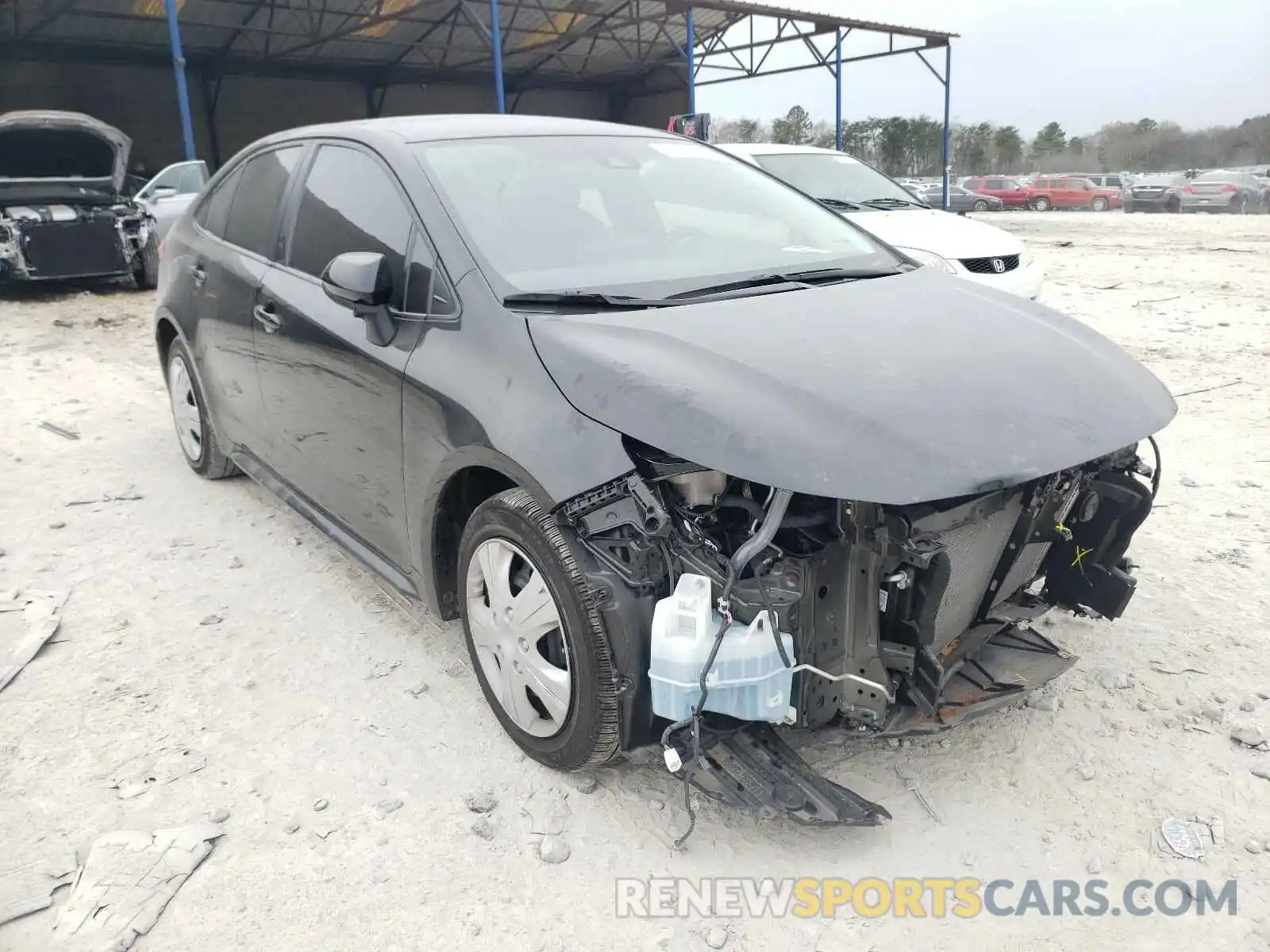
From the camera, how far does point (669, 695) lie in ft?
6.79

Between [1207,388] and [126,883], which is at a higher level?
[1207,388]

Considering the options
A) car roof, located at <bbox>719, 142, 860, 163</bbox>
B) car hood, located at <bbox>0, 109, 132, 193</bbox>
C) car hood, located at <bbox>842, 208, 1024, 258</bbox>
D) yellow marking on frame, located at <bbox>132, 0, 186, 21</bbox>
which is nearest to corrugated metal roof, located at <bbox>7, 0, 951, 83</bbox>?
yellow marking on frame, located at <bbox>132, 0, 186, 21</bbox>

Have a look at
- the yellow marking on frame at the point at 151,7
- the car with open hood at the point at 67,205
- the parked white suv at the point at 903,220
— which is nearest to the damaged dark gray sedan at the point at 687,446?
the parked white suv at the point at 903,220

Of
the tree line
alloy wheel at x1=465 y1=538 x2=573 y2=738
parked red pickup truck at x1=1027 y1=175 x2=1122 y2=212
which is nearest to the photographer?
alloy wheel at x1=465 y1=538 x2=573 y2=738

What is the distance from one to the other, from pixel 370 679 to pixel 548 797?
0.85m

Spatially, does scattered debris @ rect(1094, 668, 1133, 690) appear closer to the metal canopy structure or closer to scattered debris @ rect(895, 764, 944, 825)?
scattered debris @ rect(895, 764, 944, 825)

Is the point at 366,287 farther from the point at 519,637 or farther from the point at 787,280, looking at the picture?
the point at 787,280

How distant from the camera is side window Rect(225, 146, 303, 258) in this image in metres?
3.61

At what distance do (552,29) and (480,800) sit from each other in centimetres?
2551

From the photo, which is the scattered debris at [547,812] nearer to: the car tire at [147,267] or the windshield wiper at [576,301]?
the windshield wiper at [576,301]

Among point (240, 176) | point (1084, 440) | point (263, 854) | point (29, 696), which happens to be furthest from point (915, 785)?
point (240, 176)

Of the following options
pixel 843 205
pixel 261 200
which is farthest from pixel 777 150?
pixel 261 200

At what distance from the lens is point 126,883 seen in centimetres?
216

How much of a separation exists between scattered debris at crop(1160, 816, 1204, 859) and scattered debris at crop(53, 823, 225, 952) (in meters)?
2.32
